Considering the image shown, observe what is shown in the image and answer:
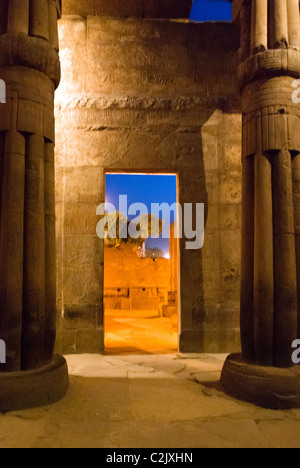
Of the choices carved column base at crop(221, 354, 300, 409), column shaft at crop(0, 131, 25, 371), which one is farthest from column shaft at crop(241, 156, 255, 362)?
column shaft at crop(0, 131, 25, 371)

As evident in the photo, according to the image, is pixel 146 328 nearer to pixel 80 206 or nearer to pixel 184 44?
pixel 80 206

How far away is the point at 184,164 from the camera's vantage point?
6207mm

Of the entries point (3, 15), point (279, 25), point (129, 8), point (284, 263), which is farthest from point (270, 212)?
point (129, 8)

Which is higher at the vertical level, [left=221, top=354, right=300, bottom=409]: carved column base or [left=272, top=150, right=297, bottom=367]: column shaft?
[left=272, top=150, right=297, bottom=367]: column shaft

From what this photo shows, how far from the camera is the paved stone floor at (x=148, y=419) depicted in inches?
112

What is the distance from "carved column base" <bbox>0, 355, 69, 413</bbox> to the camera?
341 centimetres

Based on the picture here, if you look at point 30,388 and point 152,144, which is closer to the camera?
point 30,388

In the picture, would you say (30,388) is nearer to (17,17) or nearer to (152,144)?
(17,17)

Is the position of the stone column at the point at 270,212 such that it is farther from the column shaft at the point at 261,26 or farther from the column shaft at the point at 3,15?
the column shaft at the point at 3,15

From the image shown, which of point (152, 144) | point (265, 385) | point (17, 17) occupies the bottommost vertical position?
point (265, 385)

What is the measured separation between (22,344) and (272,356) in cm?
253

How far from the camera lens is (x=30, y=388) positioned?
3.49 meters

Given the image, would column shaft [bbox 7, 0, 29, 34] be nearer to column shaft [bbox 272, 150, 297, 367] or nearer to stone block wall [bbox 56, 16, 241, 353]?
stone block wall [bbox 56, 16, 241, 353]

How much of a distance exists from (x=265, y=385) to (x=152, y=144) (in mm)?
4047
